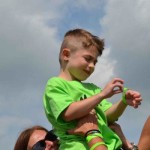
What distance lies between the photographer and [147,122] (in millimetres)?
6520

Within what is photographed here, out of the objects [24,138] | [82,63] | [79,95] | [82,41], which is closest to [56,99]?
[79,95]

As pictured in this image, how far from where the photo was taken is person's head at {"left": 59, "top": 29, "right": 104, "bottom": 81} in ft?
18.0

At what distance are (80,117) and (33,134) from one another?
360 centimetres

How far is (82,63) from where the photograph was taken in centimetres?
547

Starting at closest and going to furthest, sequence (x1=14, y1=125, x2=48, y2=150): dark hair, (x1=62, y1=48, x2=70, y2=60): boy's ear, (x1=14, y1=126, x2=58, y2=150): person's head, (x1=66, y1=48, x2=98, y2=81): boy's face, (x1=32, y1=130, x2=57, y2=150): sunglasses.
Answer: (x1=66, y1=48, x2=98, y2=81): boy's face → (x1=62, y1=48, x2=70, y2=60): boy's ear → (x1=32, y1=130, x2=57, y2=150): sunglasses → (x1=14, y1=126, x2=58, y2=150): person's head → (x1=14, y1=125, x2=48, y2=150): dark hair

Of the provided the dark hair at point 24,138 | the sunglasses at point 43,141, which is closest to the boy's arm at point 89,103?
the sunglasses at point 43,141

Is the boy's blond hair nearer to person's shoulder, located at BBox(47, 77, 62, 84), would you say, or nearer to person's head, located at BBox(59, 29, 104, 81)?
person's head, located at BBox(59, 29, 104, 81)

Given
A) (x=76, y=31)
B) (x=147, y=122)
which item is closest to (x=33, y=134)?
(x=147, y=122)

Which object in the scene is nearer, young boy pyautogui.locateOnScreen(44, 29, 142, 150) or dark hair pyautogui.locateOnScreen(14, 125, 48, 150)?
young boy pyautogui.locateOnScreen(44, 29, 142, 150)

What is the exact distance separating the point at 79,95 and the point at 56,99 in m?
0.27

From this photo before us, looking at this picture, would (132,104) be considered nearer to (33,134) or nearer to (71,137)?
(71,137)

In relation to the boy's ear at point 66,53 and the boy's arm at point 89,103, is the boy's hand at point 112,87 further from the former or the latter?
the boy's ear at point 66,53

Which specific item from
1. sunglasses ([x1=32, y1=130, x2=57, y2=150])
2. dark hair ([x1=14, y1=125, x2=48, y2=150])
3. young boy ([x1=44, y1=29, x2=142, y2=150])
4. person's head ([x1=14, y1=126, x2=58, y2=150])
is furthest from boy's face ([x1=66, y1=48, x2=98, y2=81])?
dark hair ([x1=14, y1=125, x2=48, y2=150])

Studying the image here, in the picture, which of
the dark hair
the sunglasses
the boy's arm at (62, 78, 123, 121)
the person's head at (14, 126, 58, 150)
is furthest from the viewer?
the dark hair
